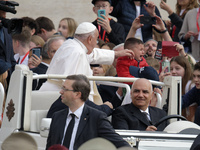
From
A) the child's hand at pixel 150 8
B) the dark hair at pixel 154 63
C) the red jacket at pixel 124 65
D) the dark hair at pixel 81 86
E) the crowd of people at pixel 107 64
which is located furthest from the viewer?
the child's hand at pixel 150 8

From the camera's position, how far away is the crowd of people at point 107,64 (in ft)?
15.6

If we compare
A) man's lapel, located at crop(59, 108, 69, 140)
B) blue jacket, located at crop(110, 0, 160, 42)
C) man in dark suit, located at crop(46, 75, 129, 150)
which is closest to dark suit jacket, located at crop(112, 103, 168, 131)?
man in dark suit, located at crop(46, 75, 129, 150)

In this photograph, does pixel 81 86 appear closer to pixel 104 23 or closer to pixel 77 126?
pixel 77 126

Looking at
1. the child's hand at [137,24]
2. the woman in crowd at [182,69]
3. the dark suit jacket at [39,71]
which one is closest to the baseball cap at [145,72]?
the woman in crowd at [182,69]

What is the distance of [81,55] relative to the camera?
7.10m

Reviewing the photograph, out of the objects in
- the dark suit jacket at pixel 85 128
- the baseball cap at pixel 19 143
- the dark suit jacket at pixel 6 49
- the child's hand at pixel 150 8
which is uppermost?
the child's hand at pixel 150 8

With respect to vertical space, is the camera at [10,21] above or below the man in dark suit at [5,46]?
above

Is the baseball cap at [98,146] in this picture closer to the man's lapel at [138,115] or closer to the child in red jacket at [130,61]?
the man's lapel at [138,115]

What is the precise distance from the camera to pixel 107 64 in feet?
26.2

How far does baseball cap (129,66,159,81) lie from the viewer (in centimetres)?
715

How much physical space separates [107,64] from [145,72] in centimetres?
96

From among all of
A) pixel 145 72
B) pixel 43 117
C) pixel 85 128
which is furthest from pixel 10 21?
pixel 85 128

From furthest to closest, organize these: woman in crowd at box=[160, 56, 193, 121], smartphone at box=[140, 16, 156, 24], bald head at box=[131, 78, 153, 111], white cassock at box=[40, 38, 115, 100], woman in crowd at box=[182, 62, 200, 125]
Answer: smartphone at box=[140, 16, 156, 24] → woman in crowd at box=[160, 56, 193, 121] → woman in crowd at box=[182, 62, 200, 125] → white cassock at box=[40, 38, 115, 100] → bald head at box=[131, 78, 153, 111]

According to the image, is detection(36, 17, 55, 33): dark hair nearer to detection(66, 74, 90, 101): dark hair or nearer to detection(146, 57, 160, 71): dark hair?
detection(146, 57, 160, 71): dark hair
